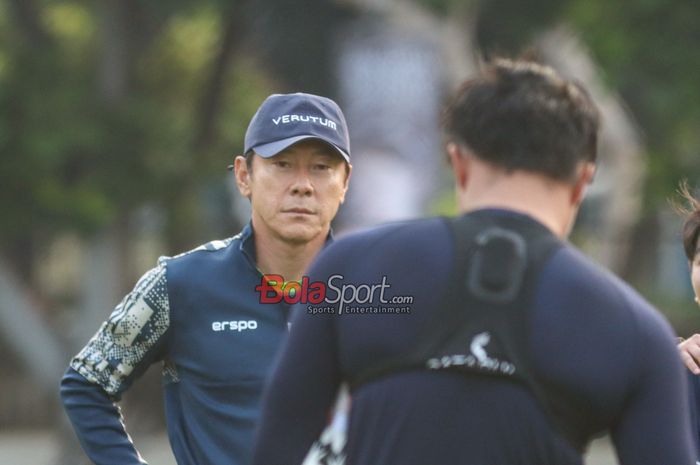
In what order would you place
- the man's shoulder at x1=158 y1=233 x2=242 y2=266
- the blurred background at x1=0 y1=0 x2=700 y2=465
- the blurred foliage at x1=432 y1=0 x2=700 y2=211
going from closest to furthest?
the man's shoulder at x1=158 y1=233 x2=242 y2=266 < the blurred foliage at x1=432 y1=0 x2=700 y2=211 < the blurred background at x1=0 y1=0 x2=700 y2=465

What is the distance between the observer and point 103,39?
1944 centimetres

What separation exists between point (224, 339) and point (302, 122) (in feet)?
2.53

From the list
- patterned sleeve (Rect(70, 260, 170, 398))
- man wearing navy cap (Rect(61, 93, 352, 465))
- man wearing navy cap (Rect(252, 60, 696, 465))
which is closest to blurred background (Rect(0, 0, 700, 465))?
man wearing navy cap (Rect(61, 93, 352, 465))

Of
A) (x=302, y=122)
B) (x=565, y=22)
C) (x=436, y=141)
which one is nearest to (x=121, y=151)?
(x=436, y=141)

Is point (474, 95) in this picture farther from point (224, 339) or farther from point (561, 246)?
point (224, 339)

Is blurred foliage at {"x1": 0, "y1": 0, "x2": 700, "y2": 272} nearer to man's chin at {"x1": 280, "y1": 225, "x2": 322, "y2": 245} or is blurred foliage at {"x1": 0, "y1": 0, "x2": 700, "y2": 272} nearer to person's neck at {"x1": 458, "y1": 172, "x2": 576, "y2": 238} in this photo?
man's chin at {"x1": 280, "y1": 225, "x2": 322, "y2": 245}

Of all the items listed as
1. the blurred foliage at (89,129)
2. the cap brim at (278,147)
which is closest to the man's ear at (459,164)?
the cap brim at (278,147)

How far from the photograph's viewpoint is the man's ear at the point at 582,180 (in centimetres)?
328

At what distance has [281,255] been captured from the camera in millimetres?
5254

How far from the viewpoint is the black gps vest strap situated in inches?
124

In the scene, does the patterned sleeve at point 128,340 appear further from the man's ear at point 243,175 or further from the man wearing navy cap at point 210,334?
the man's ear at point 243,175

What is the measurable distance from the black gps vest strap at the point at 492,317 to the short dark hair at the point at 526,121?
0.15 m

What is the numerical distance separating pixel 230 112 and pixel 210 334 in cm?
1666

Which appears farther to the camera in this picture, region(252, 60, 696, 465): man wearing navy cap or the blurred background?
the blurred background
